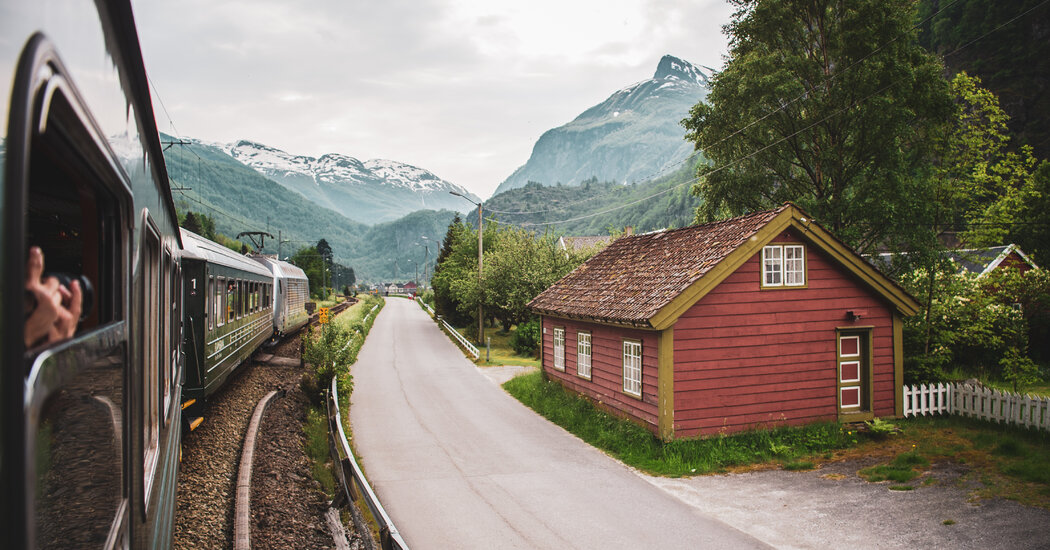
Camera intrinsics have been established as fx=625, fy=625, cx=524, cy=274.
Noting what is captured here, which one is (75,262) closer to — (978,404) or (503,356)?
(978,404)

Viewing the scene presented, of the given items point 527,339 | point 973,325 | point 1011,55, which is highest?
point 1011,55

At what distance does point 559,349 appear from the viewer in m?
18.7

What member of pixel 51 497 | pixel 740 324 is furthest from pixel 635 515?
pixel 51 497

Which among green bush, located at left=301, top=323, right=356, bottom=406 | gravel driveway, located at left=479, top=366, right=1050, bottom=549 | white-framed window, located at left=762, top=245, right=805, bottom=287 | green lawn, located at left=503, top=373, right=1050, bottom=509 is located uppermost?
white-framed window, located at left=762, top=245, right=805, bottom=287

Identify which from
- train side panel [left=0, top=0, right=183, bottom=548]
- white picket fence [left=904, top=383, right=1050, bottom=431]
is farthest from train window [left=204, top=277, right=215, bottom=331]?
white picket fence [left=904, top=383, right=1050, bottom=431]

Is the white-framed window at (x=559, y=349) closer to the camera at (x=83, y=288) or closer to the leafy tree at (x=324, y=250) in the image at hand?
the camera at (x=83, y=288)

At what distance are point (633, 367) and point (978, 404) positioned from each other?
8406 millimetres

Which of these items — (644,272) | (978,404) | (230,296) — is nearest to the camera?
(230,296)

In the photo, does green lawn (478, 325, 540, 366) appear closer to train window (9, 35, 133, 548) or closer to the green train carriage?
the green train carriage

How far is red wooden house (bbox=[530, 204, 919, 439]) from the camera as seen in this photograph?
42.1 feet

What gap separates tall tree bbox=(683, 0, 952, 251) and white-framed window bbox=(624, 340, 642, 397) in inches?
409

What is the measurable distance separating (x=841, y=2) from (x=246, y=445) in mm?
22089

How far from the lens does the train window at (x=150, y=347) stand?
3.26 metres

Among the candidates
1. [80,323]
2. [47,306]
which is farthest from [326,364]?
[47,306]
